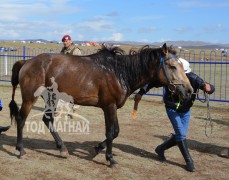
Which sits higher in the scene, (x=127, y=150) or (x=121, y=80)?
(x=121, y=80)

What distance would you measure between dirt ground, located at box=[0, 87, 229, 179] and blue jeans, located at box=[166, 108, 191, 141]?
0.50 metres

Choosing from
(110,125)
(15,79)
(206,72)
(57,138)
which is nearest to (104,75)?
(110,125)

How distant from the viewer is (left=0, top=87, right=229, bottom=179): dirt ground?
15.8 ft

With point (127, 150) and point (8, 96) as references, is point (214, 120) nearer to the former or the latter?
A: point (127, 150)

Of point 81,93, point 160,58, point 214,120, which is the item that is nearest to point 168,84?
point 160,58

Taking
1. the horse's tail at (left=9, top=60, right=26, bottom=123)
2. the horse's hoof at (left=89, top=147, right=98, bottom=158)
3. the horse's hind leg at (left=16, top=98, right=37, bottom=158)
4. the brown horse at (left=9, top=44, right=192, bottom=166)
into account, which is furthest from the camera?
the horse's tail at (left=9, top=60, right=26, bottom=123)

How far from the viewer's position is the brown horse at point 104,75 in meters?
5.00

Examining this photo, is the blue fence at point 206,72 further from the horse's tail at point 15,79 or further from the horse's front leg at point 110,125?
the horse's tail at point 15,79

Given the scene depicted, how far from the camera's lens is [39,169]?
4.93 m

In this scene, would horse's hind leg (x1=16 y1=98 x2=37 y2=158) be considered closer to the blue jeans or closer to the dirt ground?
the dirt ground

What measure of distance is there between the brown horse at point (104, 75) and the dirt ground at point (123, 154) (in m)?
0.29

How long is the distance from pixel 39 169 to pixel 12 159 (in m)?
0.68

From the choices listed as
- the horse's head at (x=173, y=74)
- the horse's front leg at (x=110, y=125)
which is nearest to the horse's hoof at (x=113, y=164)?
the horse's front leg at (x=110, y=125)

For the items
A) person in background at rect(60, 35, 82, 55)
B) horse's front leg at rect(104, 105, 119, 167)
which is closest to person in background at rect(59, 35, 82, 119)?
person in background at rect(60, 35, 82, 55)
